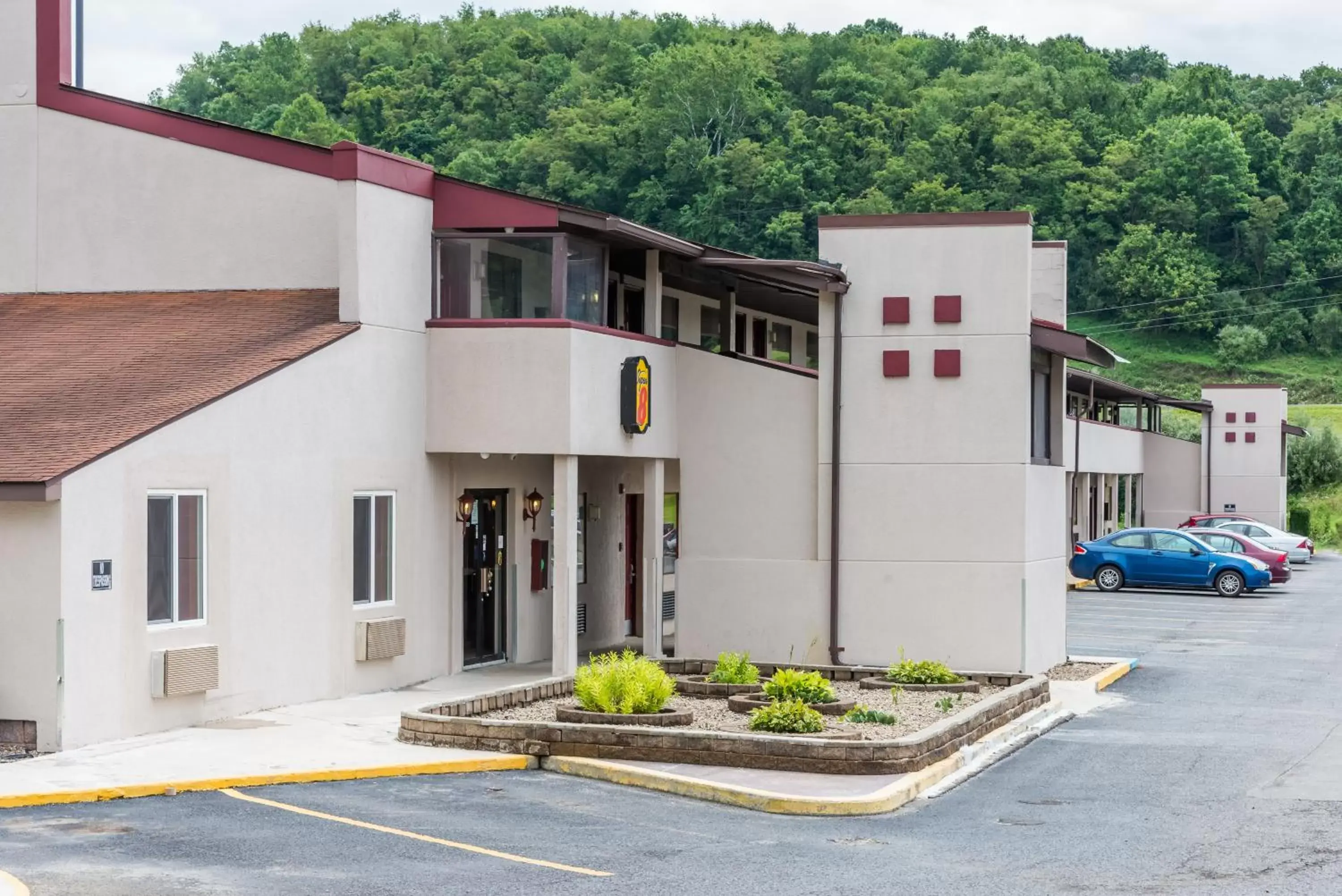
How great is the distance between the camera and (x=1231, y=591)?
1506 inches

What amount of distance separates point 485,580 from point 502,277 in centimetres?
409

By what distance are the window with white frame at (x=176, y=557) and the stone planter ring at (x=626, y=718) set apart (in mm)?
3826

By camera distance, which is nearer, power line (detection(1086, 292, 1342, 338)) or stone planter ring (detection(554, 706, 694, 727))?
stone planter ring (detection(554, 706, 694, 727))

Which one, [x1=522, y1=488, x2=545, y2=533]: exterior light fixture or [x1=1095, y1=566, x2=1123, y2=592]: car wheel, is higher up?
[x1=522, y1=488, x2=545, y2=533]: exterior light fixture

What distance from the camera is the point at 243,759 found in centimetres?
1452

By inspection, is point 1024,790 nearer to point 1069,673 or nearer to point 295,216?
point 1069,673

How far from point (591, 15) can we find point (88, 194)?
11173 cm

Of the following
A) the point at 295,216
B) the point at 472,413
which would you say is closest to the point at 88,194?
the point at 295,216

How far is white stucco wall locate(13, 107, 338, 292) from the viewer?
20453 millimetres

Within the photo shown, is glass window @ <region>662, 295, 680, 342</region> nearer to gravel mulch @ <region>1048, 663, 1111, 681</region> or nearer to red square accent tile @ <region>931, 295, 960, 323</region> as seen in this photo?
red square accent tile @ <region>931, 295, 960, 323</region>

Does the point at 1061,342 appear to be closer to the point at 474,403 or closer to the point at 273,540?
the point at 474,403

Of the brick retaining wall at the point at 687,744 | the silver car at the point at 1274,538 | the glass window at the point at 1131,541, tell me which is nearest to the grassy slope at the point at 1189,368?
the silver car at the point at 1274,538

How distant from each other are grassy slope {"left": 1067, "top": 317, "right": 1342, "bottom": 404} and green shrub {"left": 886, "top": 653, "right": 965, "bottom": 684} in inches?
3616

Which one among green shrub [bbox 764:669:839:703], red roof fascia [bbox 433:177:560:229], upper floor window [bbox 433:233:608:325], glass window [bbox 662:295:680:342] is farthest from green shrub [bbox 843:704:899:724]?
glass window [bbox 662:295:680:342]
